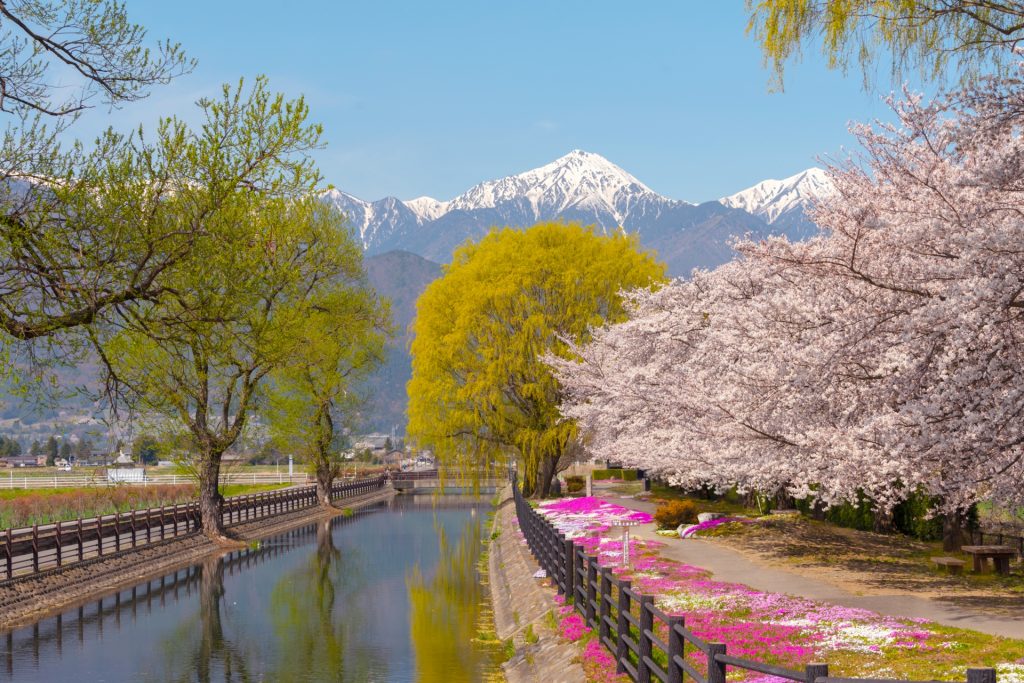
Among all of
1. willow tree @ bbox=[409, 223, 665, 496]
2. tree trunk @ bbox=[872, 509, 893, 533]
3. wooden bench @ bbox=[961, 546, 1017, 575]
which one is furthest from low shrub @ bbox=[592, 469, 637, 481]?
wooden bench @ bbox=[961, 546, 1017, 575]

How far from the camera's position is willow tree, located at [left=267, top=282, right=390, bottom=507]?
1967 inches

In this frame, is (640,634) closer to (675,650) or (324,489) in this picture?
(675,650)

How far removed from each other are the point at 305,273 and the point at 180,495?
33.2m

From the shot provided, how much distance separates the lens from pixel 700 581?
20.8m

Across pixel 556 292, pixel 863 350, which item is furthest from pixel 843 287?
pixel 556 292

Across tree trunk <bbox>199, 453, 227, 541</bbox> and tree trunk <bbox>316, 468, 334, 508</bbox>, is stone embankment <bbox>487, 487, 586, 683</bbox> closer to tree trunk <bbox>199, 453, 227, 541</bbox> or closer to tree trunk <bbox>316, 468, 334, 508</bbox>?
tree trunk <bbox>199, 453, 227, 541</bbox>

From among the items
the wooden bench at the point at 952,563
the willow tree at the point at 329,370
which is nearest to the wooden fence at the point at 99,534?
the willow tree at the point at 329,370

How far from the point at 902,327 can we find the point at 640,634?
6.18 metres

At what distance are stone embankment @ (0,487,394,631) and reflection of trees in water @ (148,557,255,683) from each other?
12.1 ft

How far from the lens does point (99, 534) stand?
33.4m

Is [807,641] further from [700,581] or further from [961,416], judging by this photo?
[700,581]

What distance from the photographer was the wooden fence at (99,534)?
92.2ft

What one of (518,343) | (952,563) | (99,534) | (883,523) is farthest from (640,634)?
(518,343)

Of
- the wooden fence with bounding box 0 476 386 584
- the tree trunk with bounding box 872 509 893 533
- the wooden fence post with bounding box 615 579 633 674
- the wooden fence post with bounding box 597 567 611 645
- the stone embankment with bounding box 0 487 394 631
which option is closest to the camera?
the wooden fence post with bounding box 615 579 633 674
